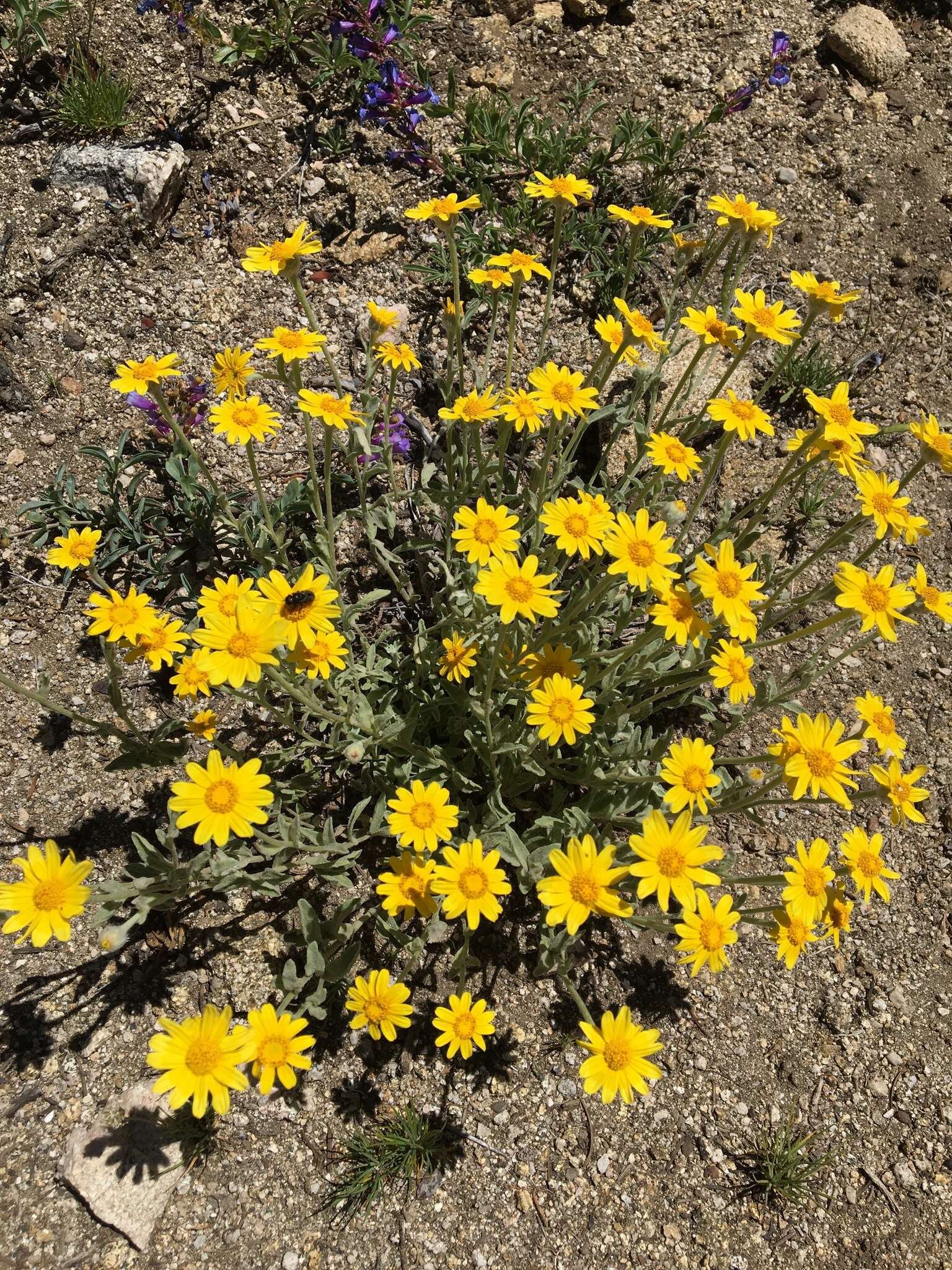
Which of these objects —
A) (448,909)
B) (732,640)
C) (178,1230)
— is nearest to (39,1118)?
(178,1230)

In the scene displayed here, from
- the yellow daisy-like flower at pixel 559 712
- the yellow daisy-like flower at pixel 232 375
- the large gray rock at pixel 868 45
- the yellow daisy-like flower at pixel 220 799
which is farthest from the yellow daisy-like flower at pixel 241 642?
the large gray rock at pixel 868 45

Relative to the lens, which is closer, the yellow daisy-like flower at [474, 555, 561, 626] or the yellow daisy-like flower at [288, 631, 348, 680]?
the yellow daisy-like flower at [474, 555, 561, 626]

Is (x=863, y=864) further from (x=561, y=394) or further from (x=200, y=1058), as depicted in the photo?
(x=200, y=1058)

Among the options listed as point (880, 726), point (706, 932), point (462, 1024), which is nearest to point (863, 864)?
point (880, 726)

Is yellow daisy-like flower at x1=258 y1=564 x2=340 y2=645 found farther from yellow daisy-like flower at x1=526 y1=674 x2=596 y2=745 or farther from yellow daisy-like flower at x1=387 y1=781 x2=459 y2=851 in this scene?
yellow daisy-like flower at x1=526 y1=674 x2=596 y2=745

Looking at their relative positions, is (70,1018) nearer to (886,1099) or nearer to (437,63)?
(886,1099)

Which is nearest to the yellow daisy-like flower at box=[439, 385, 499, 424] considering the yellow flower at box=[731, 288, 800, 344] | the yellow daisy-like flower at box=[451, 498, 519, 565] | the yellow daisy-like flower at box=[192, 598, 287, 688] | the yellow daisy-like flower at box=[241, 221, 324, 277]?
the yellow daisy-like flower at box=[451, 498, 519, 565]
